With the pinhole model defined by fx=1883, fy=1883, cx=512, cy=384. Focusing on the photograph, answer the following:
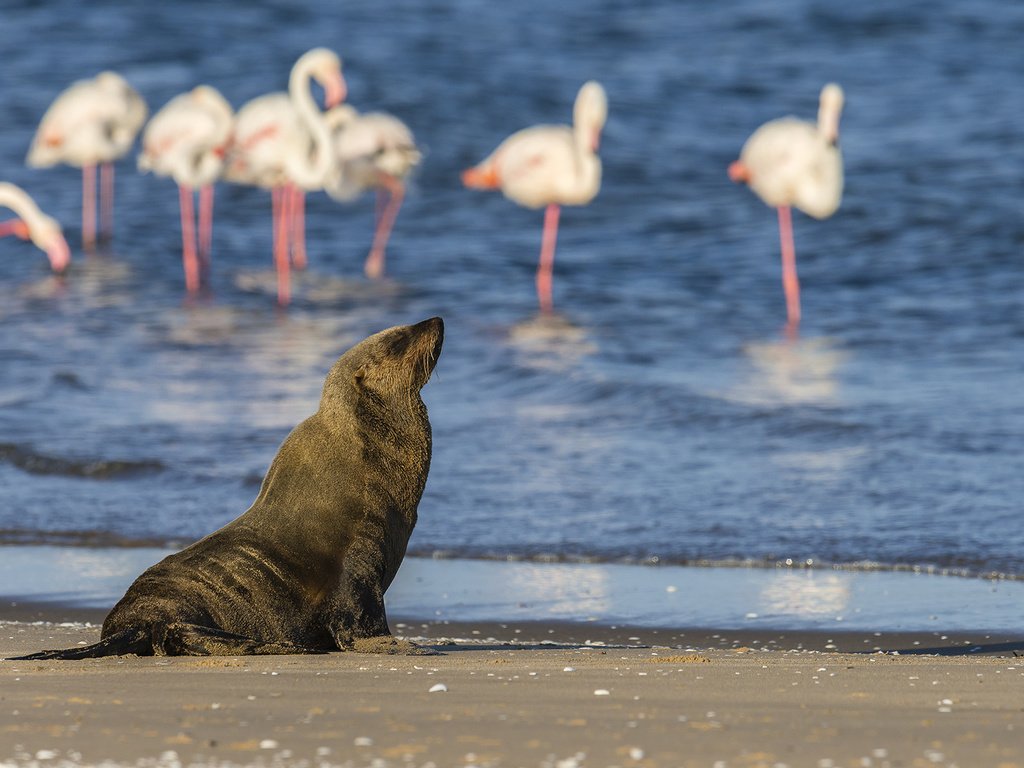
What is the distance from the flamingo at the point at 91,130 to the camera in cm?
2034

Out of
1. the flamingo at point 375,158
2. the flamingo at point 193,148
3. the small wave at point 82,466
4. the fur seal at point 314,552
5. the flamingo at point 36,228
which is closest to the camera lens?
the fur seal at point 314,552

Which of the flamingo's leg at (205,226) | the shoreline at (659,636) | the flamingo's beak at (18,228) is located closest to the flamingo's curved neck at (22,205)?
the flamingo's beak at (18,228)

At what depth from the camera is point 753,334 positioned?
579 inches

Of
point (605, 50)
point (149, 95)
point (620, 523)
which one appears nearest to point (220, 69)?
point (149, 95)

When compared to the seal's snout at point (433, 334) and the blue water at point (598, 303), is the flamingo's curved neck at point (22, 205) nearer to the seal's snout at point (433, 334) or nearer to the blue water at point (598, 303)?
the blue water at point (598, 303)

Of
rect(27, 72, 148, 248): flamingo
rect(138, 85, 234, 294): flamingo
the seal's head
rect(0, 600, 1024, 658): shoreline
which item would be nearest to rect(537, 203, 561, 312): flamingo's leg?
rect(138, 85, 234, 294): flamingo

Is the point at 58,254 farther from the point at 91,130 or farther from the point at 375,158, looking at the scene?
the point at 375,158

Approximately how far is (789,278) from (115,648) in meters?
11.5

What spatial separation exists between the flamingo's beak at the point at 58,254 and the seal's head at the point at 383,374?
12707 mm

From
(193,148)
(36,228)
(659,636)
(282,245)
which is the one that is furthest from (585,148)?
(659,636)

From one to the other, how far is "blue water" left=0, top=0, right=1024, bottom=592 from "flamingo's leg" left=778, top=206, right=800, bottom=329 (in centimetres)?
17

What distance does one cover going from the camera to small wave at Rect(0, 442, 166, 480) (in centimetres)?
998

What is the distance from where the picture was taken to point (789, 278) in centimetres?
1609

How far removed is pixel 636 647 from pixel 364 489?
116 cm
